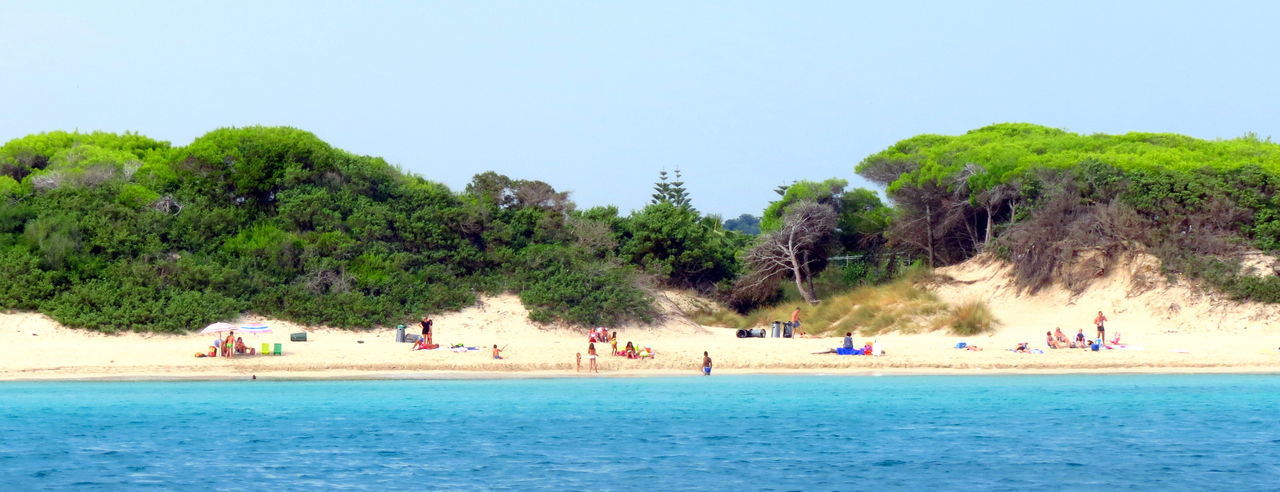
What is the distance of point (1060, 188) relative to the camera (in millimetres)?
39219

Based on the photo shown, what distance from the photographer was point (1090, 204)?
3944 cm

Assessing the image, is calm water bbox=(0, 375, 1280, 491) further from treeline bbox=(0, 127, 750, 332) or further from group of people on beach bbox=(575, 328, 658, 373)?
treeline bbox=(0, 127, 750, 332)

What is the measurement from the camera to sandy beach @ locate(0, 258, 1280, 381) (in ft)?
97.7

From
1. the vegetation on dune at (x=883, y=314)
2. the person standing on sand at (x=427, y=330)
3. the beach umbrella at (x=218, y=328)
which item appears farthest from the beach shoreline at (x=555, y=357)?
the vegetation on dune at (x=883, y=314)

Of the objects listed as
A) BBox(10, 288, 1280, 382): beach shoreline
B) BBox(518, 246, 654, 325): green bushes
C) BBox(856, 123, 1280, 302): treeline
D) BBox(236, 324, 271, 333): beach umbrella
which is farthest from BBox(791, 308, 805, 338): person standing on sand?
BBox(236, 324, 271, 333): beach umbrella

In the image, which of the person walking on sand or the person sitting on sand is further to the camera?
the person walking on sand

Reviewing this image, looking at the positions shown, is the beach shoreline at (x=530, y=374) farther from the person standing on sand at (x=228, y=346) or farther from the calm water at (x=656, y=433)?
the person standing on sand at (x=228, y=346)

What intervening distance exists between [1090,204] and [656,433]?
71.1 feet

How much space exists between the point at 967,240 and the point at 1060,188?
18.0ft

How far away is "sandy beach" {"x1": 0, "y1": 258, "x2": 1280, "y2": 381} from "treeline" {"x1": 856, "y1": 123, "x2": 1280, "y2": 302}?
1.07m

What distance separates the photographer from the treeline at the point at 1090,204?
121 feet

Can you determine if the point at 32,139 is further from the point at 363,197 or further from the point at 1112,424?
the point at 1112,424

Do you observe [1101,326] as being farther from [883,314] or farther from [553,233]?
[553,233]

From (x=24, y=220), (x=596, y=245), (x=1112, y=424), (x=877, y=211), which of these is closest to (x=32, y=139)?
(x=24, y=220)
